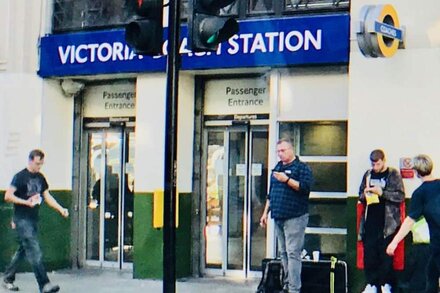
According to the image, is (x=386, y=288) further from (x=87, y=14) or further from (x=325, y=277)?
(x=87, y=14)

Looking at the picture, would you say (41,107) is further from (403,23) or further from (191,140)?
(403,23)

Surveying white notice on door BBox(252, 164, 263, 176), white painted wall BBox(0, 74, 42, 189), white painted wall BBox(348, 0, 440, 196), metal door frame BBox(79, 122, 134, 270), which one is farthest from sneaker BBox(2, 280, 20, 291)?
white painted wall BBox(348, 0, 440, 196)

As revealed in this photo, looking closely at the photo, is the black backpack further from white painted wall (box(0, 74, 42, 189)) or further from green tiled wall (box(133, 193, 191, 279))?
white painted wall (box(0, 74, 42, 189))

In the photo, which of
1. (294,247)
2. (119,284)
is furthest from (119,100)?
(294,247)

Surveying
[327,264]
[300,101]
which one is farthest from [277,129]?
[327,264]

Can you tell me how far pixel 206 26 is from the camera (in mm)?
7785

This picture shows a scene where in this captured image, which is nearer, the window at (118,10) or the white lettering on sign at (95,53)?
the window at (118,10)

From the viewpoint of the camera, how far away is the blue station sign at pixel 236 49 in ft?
37.9

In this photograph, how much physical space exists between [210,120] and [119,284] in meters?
2.73

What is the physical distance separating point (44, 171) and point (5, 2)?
106 inches

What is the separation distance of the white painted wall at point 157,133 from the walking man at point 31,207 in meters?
1.85

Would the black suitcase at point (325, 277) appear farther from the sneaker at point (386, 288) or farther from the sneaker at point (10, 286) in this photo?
the sneaker at point (10, 286)

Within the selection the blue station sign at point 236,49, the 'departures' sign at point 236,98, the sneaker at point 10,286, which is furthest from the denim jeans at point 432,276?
the sneaker at point 10,286

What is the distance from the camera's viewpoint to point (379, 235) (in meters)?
10.7
